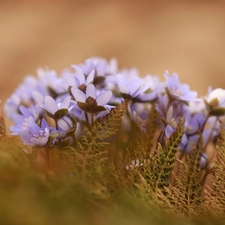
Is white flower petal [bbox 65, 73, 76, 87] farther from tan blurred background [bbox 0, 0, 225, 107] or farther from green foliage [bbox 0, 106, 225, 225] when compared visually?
tan blurred background [bbox 0, 0, 225, 107]

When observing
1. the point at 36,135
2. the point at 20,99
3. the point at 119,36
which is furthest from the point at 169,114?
the point at 119,36

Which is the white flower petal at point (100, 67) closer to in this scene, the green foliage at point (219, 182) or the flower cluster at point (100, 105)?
the flower cluster at point (100, 105)

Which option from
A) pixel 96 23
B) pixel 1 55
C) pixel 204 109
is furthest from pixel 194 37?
pixel 204 109

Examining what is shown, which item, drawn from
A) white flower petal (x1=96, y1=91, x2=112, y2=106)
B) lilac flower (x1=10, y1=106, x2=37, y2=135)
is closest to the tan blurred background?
lilac flower (x1=10, y1=106, x2=37, y2=135)

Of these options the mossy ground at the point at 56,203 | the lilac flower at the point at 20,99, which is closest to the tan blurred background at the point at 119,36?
the lilac flower at the point at 20,99

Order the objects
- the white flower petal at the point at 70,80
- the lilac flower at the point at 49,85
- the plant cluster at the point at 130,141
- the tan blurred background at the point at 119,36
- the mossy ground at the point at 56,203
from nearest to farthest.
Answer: the mossy ground at the point at 56,203
the plant cluster at the point at 130,141
the white flower petal at the point at 70,80
the lilac flower at the point at 49,85
the tan blurred background at the point at 119,36

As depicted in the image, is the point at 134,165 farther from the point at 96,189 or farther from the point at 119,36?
the point at 119,36

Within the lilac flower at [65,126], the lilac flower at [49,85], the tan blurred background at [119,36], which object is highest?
the tan blurred background at [119,36]
